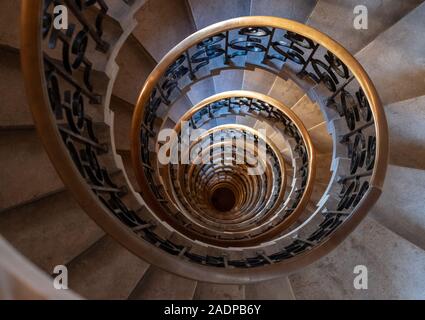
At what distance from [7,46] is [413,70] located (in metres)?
3.55

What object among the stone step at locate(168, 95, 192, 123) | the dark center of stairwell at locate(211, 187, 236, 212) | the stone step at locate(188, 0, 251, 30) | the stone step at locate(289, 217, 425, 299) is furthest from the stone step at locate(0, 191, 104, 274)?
the dark center of stairwell at locate(211, 187, 236, 212)

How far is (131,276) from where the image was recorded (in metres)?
2.21

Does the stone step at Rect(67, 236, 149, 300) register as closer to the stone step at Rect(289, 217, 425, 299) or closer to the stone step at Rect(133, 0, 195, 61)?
the stone step at Rect(289, 217, 425, 299)

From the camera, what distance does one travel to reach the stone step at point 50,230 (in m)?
1.93

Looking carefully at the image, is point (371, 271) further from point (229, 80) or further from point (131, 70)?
point (229, 80)

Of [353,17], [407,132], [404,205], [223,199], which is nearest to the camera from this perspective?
[404,205]

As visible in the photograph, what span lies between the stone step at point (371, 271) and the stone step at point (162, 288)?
2.92 ft

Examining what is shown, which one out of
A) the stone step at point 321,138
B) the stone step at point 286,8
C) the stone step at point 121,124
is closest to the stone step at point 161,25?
the stone step at point 121,124

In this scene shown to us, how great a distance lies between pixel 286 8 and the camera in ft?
12.6

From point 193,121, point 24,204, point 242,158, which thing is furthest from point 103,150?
point 242,158

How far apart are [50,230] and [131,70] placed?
2339 mm

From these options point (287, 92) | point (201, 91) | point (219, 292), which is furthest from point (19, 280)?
point (287, 92)

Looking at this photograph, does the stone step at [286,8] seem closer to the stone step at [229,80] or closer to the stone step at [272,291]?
the stone step at [229,80]
